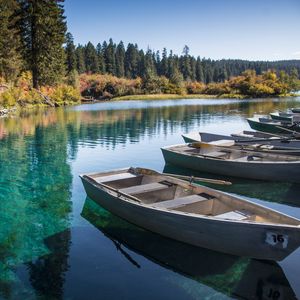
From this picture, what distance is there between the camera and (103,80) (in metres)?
106

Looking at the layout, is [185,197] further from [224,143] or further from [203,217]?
[224,143]

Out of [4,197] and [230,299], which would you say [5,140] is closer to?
[4,197]

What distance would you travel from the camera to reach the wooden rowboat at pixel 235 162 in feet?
49.4

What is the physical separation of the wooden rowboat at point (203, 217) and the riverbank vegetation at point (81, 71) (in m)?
43.9

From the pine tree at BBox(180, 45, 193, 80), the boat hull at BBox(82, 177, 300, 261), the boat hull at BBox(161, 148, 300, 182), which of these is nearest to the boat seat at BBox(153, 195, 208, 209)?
the boat hull at BBox(82, 177, 300, 261)

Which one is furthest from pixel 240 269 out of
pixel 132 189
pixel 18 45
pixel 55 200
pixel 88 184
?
pixel 18 45

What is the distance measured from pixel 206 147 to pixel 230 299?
11.7 metres

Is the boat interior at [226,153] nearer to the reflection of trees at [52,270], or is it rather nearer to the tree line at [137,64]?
the reflection of trees at [52,270]

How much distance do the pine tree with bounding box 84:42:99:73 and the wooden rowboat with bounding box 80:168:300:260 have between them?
109073 mm

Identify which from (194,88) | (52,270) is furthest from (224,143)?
(194,88)

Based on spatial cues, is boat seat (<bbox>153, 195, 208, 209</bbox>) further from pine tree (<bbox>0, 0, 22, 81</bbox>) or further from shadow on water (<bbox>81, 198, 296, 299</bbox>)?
pine tree (<bbox>0, 0, 22, 81</bbox>)

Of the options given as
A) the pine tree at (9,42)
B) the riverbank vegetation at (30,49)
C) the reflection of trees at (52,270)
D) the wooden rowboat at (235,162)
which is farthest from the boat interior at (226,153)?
the pine tree at (9,42)

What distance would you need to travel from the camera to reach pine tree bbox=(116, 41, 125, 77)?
425 ft

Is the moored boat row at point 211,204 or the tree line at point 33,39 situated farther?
the tree line at point 33,39
